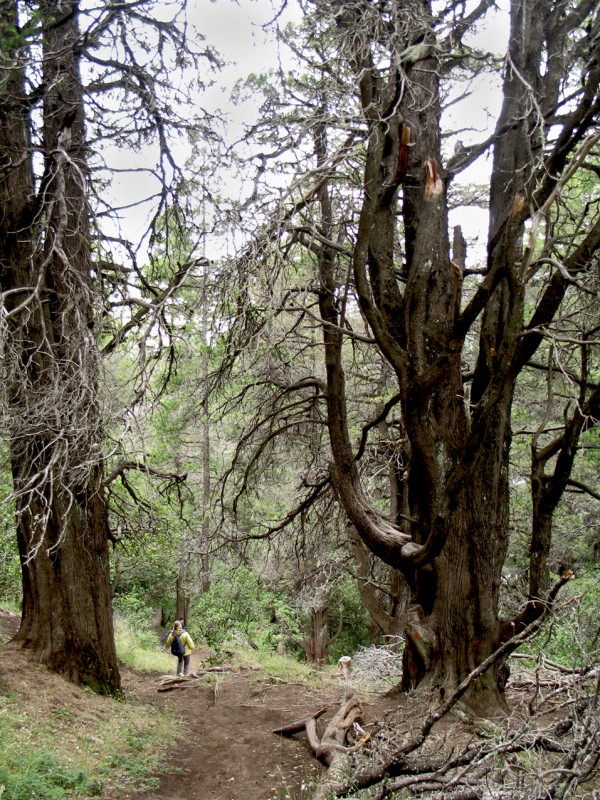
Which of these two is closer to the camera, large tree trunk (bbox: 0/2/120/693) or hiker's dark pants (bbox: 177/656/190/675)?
large tree trunk (bbox: 0/2/120/693)

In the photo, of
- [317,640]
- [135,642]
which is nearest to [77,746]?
[135,642]

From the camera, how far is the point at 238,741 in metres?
7.25

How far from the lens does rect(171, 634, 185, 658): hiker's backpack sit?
11422 millimetres

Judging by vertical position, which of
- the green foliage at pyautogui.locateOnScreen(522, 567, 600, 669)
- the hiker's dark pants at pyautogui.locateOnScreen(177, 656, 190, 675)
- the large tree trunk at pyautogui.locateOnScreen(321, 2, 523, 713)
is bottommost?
the hiker's dark pants at pyautogui.locateOnScreen(177, 656, 190, 675)

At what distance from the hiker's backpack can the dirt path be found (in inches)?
24.4

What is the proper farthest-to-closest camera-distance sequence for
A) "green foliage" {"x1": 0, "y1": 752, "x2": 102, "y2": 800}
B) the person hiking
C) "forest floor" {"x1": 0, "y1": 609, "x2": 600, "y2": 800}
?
the person hiking, "green foliage" {"x1": 0, "y1": 752, "x2": 102, "y2": 800}, "forest floor" {"x1": 0, "y1": 609, "x2": 600, "y2": 800}

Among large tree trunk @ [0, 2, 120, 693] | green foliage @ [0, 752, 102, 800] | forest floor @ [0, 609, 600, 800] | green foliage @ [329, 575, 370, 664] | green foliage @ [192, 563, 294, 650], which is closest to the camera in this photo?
forest floor @ [0, 609, 600, 800]

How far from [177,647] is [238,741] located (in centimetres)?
451

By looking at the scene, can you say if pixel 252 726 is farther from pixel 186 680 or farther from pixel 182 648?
pixel 182 648

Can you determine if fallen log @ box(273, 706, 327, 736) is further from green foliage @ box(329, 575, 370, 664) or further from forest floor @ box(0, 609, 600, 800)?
green foliage @ box(329, 575, 370, 664)

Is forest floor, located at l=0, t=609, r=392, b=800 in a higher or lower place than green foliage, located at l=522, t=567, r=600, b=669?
lower

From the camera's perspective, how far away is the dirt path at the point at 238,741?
5.64 m

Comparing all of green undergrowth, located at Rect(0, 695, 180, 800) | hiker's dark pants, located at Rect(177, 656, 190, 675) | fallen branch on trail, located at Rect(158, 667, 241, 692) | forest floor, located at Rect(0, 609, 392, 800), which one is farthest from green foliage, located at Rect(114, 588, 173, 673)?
green undergrowth, located at Rect(0, 695, 180, 800)

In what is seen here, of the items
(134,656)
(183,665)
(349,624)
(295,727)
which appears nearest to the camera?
(295,727)
